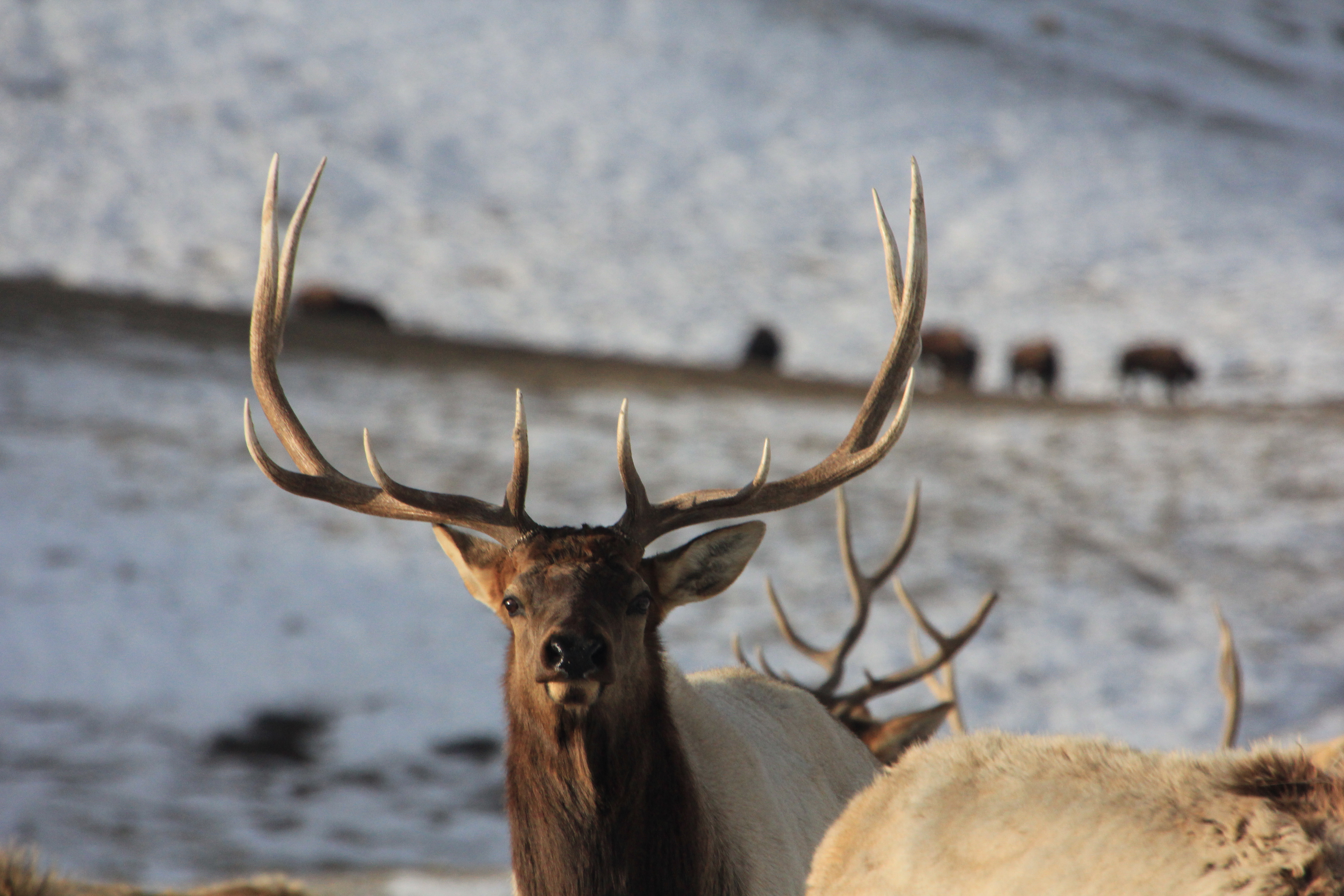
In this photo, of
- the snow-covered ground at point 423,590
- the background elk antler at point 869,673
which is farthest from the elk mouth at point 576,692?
the snow-covered ground at point 423,590

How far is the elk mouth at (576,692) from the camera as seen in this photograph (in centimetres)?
326

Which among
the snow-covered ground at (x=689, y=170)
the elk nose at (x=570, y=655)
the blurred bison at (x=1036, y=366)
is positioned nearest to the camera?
the elk nose at (x=570, y=655)

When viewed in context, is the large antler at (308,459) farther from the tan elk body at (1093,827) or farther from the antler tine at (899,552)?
the antler tine at (899,552)

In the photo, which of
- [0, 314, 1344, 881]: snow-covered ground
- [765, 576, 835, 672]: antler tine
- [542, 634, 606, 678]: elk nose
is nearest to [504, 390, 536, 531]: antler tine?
[542, 634, 606, 678]: elk nose

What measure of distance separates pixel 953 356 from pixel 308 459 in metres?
24.8

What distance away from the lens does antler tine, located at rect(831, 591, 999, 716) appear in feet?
19.1

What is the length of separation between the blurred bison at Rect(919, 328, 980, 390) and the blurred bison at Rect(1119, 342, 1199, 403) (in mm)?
3023

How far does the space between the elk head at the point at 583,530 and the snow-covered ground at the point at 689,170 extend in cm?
2080

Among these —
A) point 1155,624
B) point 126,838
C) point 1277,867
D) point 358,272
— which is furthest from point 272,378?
point 358,272

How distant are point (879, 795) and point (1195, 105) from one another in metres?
43.6

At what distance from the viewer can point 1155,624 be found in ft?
43.5

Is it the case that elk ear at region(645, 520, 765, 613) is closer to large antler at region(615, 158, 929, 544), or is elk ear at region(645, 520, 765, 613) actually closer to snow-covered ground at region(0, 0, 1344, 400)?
large antler at region(615, 158, 929, 544)

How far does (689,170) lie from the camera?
34.9 meters

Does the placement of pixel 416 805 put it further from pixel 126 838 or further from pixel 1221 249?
pixel 1221 249
